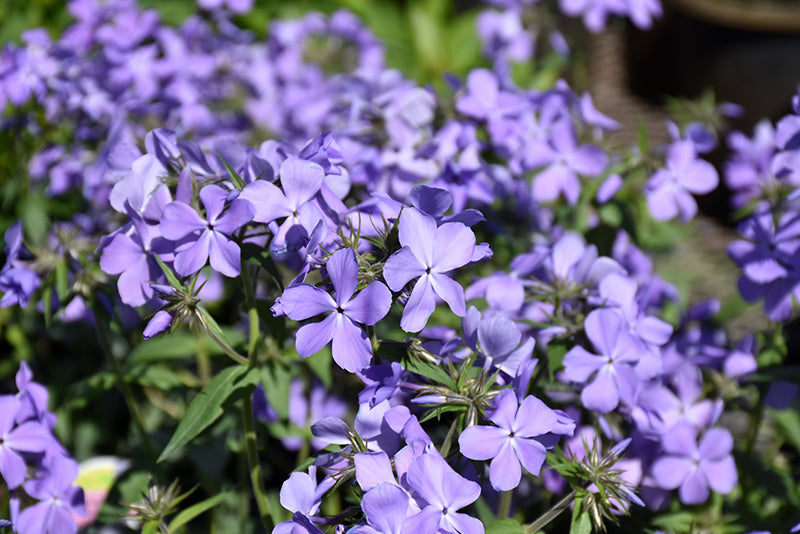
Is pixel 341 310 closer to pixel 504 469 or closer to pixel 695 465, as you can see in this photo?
pixel 504 469

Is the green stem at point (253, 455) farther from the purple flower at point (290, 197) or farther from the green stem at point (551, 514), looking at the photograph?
the green stem at point (551, 514)

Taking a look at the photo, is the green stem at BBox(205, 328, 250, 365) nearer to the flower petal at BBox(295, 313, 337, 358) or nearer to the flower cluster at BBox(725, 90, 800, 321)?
the flower petal at BBox(295, 313, 337, 358)

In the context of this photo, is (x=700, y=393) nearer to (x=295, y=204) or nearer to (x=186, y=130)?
(x=295, y=204)

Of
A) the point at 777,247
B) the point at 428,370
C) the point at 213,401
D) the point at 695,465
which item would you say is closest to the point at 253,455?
the point at 213,401

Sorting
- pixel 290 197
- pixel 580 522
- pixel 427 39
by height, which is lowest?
pixel 427 39

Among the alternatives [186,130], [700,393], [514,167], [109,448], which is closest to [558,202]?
[514,167]

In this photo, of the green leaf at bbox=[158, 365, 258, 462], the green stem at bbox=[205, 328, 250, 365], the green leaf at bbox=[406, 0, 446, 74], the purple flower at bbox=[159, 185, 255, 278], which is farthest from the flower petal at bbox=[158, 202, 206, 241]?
the green leaf at bbox=[406, 0, 446, 74]

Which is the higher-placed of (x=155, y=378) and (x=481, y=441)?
(x=481, y=441)
